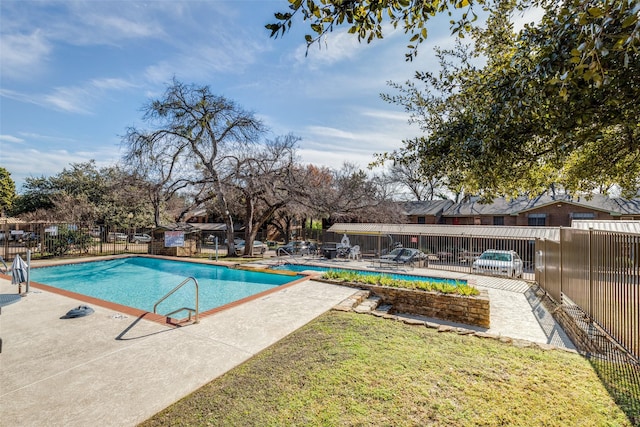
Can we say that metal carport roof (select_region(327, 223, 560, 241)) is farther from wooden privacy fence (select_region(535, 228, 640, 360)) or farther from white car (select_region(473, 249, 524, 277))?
wooden privacy fence (select_region(535, 228, 640, 360))

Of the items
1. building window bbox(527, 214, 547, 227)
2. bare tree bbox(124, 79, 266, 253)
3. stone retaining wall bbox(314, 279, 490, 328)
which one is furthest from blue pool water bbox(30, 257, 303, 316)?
building window bbox(527, 214, 547, 227)

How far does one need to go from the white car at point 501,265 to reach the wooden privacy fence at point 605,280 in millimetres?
6294

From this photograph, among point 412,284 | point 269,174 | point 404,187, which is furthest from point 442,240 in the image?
point 404,187

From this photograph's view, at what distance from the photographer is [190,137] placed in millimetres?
19219

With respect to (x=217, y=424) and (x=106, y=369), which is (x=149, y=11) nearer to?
(x=106, y=369)

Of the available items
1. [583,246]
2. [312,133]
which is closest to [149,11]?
[583,246]

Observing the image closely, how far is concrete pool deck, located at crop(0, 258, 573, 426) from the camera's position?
3426 mm

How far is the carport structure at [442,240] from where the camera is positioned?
18.0 meters

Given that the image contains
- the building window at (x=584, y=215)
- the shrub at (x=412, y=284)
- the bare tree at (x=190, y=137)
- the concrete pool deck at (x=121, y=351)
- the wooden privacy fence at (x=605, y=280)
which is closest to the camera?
the concrete pool deck at (x=121, y=351)

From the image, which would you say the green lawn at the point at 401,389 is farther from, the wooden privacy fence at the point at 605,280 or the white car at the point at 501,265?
the white car at the point at 501,265

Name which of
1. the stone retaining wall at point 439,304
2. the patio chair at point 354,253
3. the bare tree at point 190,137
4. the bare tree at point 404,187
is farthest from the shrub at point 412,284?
the bare tree at point 404,187

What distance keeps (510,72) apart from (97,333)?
315 inches

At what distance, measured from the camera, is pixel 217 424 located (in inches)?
118

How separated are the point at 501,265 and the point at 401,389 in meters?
12.7
